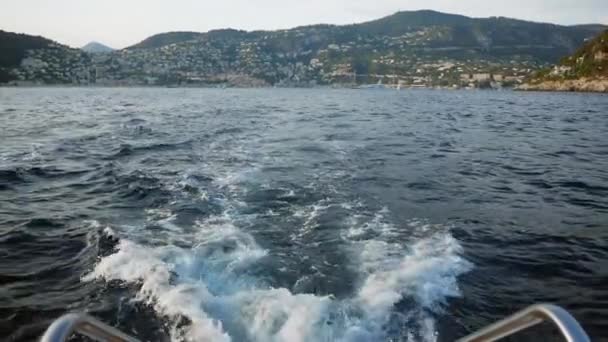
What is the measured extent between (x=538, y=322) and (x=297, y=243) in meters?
6.29

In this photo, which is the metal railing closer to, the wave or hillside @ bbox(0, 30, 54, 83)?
the wave

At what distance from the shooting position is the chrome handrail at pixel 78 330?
2146 millimetres

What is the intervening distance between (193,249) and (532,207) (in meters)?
8.02

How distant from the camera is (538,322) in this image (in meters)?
2.26

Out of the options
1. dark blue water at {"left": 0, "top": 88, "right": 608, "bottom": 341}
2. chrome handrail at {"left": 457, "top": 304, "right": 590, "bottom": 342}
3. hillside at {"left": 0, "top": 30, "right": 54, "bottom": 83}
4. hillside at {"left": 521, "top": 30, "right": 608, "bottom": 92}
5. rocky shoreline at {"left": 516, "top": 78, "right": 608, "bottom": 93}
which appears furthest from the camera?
hillside at {"left": 0, "top": 30, "right": 54, "bottom": 83}

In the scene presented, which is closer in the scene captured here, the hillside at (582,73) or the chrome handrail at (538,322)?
the chrome handrail at (538,322)

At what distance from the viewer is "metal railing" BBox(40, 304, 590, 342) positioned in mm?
2072

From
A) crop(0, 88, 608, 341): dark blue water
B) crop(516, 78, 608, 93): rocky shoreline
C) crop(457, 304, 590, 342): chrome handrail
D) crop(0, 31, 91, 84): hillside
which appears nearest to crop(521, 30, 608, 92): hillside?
crop(516, 78, 608, 93): rocky shoreline

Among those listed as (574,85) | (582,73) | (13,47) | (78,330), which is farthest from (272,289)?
(13,47)

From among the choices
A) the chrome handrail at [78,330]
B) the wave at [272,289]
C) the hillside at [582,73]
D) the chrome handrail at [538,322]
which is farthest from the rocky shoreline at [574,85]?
the chrome handrail at [78,330]

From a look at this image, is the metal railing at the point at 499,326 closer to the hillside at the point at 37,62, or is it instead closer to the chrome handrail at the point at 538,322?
the chrome handrail at the point at 538,322

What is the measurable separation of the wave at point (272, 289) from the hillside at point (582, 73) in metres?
106

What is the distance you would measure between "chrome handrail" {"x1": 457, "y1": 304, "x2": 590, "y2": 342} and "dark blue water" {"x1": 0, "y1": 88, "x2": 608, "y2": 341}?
124 inches

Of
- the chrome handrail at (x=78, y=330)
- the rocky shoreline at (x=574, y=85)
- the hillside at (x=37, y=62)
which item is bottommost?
the rocky shoreline at (x=574, y=85)
